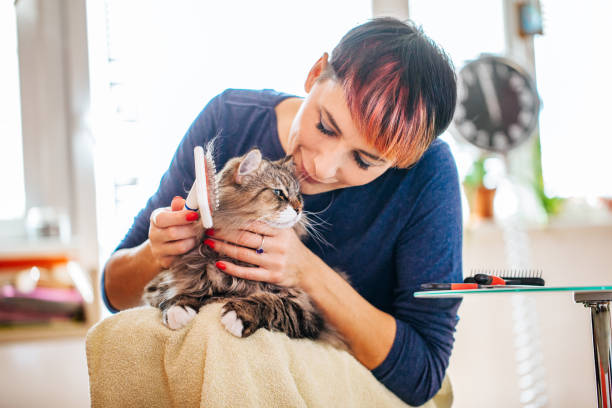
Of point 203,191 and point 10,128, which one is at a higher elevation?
point 10,128

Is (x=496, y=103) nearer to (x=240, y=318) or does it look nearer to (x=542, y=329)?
(x=542, y=329)

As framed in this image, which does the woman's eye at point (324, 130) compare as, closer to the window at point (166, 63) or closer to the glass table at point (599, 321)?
the window at point (166, 63)

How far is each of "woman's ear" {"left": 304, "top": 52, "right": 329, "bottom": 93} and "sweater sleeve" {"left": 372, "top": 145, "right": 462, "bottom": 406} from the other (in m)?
0.27

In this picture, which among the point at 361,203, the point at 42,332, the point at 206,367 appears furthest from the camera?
the point at 42,332

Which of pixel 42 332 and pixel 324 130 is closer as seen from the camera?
pixel 324 130

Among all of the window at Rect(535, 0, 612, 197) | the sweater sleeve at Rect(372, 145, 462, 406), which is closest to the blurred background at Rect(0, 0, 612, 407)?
the sweater sleeve at Rect(372, 145, 462, 406)

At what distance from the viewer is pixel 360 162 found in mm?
873

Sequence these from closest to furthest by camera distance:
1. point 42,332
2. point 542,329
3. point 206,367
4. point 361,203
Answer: point 206,367, point 361,203, point 42,332, point 542,329

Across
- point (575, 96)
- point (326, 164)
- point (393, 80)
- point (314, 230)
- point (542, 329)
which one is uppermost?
point (575, 96)

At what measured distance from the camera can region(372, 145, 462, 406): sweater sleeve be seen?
0.93 metres

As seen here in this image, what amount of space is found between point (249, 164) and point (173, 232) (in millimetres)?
177

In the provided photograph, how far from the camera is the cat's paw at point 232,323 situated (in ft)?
2.54

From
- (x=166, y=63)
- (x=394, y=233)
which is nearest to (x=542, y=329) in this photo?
(x=394, y=233)

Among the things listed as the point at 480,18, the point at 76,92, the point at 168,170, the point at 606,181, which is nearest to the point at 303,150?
the point at 168,170
